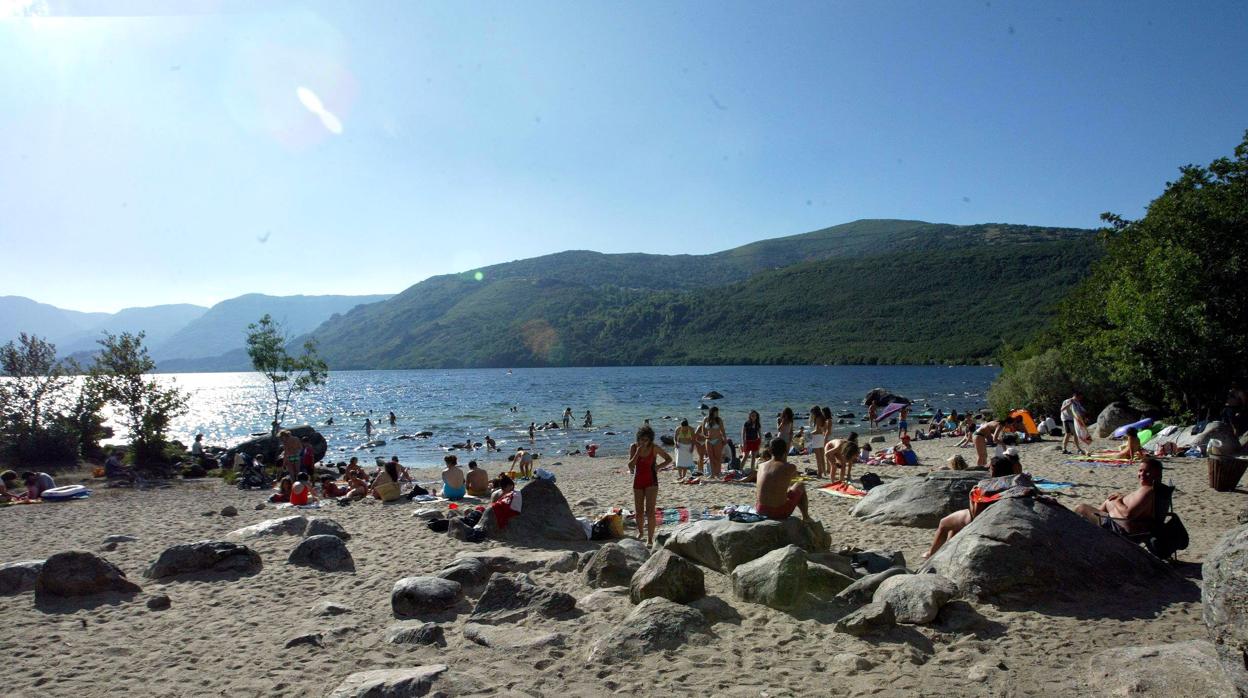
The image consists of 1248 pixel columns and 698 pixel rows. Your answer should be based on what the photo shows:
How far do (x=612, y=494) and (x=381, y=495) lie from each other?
5.48 meters

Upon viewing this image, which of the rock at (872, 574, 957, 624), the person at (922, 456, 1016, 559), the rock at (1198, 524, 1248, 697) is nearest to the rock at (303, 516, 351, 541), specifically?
the rock at (872, 574, 957, 624)

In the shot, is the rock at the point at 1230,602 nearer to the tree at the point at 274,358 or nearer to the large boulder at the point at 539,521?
the large boulder at the point at 539,521

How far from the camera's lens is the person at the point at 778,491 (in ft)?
26.5

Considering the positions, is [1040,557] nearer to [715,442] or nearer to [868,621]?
[868,621]

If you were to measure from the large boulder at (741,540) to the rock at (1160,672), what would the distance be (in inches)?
132

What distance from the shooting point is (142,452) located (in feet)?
73.2

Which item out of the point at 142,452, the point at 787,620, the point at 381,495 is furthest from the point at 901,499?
the point at 142,452

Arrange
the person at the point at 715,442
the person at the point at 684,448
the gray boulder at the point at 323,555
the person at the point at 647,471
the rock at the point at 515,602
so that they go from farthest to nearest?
the person at the point at 715,442 < the person at the point at 684,448 < the person at the point at 647,471 < the gray boulder at the point at 323,555 < the rock at the point at 515,602

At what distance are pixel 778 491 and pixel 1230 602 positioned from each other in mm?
4964

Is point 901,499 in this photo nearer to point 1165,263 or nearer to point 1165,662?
point 1165,662

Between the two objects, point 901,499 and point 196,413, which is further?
point 196,413

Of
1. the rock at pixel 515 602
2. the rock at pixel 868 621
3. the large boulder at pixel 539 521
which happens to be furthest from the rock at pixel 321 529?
the rock at pixel 868 621

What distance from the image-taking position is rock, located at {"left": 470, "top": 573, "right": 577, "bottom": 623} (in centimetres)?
660

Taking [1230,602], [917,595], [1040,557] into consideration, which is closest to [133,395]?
[917,595]
